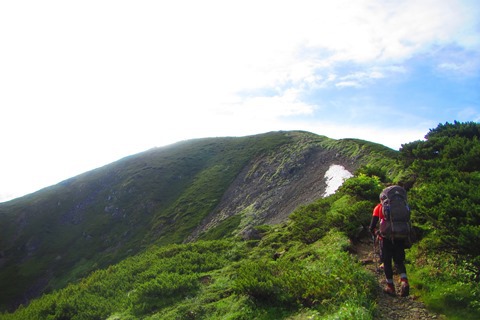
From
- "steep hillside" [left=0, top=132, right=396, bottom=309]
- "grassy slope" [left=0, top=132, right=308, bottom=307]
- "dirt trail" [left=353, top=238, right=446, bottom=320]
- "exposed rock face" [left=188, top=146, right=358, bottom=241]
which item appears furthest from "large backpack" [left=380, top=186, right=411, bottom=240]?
"grassy slope" [left=0, top=132, right=308, bottom=307]

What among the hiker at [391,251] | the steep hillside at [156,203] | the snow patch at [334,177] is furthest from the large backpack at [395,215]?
the snow patch at [334,177]

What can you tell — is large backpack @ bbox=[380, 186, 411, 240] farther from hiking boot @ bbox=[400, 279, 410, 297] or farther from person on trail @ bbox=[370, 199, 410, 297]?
hiking boot @ bbox=[400, 279, 410, 297]

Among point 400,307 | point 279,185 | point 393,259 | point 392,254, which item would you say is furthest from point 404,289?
point 279,185

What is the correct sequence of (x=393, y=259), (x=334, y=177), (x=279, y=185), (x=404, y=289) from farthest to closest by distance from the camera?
(x=279, y=185), (x=334, y=177), (x=393, y=259), (x=404, y=289)

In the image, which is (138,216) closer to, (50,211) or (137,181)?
(137,181)

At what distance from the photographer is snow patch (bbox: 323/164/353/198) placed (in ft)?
138

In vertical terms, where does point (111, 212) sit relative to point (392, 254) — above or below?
below

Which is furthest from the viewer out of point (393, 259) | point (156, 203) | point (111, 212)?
point (111, 212)

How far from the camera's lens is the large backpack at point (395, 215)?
912 centimetres

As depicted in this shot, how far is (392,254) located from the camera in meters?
9.59

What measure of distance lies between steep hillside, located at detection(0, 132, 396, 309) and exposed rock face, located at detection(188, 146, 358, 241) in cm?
30

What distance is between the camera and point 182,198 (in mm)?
82938

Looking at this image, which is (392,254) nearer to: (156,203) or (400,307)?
(400,307)

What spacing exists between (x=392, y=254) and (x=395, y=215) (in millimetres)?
1258
